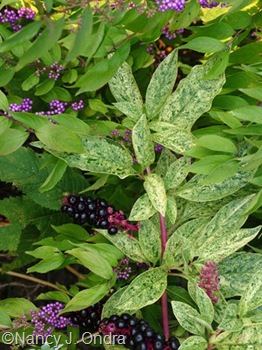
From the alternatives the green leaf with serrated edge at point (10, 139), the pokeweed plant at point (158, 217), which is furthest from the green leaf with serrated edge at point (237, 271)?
the green leaf with serrated edge at point (10, 139)

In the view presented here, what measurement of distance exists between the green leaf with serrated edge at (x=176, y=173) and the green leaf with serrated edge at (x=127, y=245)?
122 millimetres

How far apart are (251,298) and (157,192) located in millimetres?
243

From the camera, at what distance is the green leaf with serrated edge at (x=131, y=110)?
1.18 metres

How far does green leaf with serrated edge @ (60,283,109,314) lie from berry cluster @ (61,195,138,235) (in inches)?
4.2

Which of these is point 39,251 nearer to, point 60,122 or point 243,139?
point 60,122

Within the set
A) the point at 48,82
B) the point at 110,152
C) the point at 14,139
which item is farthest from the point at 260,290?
the point at 48,82

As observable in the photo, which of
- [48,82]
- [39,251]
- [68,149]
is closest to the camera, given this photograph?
[68,149]

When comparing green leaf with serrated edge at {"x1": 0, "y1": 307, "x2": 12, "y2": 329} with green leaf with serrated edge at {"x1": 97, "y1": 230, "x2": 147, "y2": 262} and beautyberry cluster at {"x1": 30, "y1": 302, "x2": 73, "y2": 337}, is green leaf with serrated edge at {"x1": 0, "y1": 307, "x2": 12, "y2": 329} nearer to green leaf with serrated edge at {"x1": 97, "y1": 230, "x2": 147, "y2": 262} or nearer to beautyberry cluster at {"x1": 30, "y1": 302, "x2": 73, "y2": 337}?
beautyberry cluster at {"x1": 30, "y1": 302, "x2": 73, "y2": 337}

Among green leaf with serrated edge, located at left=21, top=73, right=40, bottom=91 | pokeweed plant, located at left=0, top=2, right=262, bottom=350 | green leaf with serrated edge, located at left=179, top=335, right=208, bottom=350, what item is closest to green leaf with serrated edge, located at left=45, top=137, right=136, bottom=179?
pokeweed plant, located at left=0, top=2, right=262, bottom=350

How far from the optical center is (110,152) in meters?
1.15

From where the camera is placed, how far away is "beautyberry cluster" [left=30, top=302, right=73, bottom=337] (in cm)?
117

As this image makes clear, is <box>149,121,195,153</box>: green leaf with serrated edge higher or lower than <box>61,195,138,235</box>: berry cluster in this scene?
higher

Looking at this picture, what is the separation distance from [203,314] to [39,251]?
318 millimetres

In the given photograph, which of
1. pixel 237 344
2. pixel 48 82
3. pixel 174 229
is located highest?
pixel 48 82
